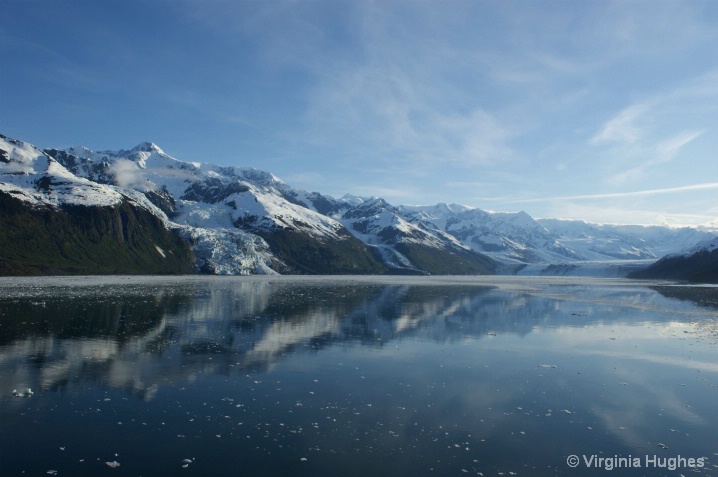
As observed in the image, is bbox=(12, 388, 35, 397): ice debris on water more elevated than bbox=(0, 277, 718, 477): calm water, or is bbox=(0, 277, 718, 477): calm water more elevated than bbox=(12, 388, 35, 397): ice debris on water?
bbox=(12, 388, 35, 397): ice debris on water

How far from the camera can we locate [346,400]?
2744cm

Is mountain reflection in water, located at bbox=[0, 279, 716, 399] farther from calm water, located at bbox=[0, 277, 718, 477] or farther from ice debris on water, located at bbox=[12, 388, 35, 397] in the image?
ice debris on water, located at bbox=[12, 388, 35, 397]

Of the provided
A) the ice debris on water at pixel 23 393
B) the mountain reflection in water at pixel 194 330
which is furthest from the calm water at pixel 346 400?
the ice debris on water at pixel 23 393

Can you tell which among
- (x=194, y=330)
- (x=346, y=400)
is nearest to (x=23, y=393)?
(x=346, y=400)

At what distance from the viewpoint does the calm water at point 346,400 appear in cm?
1972

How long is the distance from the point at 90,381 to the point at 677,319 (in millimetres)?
72243

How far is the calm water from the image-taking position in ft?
64.7

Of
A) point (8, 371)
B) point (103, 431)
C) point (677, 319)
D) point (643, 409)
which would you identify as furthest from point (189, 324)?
point (677, 319)

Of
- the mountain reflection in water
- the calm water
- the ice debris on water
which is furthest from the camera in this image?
the mountain reflection in water

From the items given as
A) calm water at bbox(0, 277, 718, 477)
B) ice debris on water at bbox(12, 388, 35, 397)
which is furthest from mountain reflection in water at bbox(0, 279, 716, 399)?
ice debris on water at bbox(12, 388, 35, 397)

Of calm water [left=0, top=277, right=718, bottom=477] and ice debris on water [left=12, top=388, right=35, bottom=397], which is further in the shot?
ice debris on water [left=12, top=388, right=35, bottom=397]

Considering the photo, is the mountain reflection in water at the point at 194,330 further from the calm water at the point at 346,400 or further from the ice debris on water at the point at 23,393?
the ice debris on water at the point at 23,393

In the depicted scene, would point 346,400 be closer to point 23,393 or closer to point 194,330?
point 23,393

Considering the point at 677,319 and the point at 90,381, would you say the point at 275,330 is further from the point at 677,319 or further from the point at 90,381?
the point at 677,319
